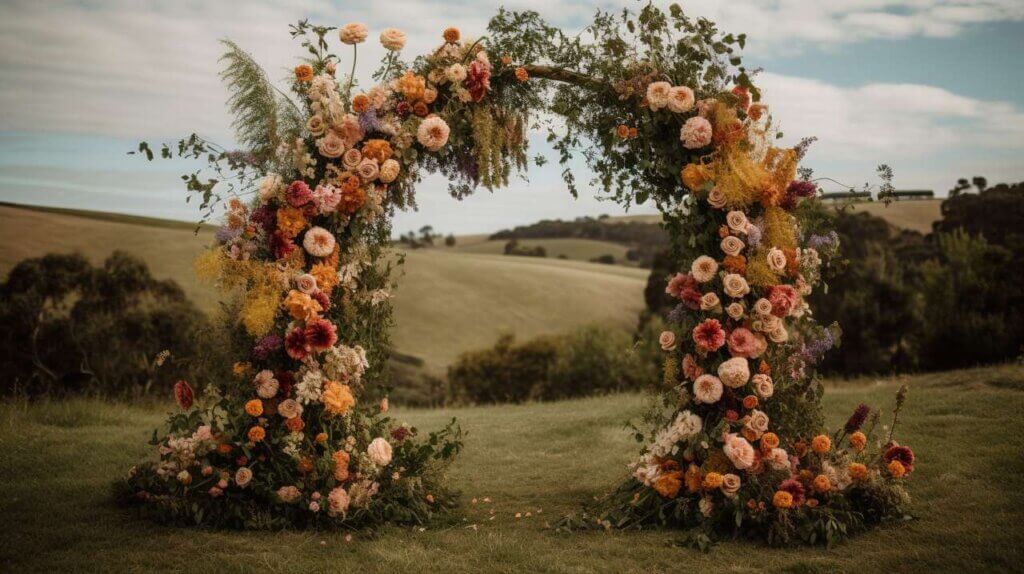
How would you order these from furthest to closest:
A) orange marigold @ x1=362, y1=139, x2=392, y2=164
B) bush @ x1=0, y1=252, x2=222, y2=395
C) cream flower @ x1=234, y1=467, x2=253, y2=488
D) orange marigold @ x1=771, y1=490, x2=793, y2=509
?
bush @ x1=0, y1=252, x2=222, y2=395
orange marigold @ x1=362, y1=139, x2=392, y2=164
cream flower @ x1=234, y1=467, x2=253, y2=488
orange marigold @ x1=771, y1=490, x2=793, y2=509

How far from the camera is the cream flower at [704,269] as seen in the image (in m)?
6.49

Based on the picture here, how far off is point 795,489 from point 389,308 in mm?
3891

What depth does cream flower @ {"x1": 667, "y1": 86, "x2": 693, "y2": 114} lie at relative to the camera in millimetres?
6750

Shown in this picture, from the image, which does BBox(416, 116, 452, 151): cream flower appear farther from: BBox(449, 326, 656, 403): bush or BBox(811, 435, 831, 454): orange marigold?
BBox(449, 326, 656, 403): bush

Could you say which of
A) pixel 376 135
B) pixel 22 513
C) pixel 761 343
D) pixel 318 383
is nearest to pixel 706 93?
pixel 761 343

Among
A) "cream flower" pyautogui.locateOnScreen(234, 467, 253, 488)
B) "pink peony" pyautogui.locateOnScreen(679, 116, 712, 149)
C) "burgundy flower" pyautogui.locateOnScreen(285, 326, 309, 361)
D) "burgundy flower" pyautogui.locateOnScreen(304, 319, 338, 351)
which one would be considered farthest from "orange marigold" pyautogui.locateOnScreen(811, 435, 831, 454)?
"cream flower" pyautogui.locateOnScreen(234, 467, 253, 488)

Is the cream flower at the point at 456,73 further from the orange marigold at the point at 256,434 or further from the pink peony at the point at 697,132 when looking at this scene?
the orange marigold at the point at 256,434

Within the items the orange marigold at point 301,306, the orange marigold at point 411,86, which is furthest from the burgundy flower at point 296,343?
the orange marigold at point 411,86

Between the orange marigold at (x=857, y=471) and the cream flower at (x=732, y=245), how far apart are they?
205cm

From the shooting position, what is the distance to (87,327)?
22.0 meters

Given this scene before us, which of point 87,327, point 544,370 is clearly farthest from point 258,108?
point 544,370

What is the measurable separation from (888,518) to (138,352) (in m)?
21.5

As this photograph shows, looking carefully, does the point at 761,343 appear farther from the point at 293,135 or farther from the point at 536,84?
the point at 293,135

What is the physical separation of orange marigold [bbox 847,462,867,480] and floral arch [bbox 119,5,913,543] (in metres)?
0.01
